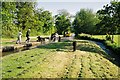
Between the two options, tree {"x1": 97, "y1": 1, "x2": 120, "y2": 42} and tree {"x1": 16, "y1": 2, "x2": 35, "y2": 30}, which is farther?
tree {"x1": 16, "y1": 2, "x2": 35, "y2": 30}

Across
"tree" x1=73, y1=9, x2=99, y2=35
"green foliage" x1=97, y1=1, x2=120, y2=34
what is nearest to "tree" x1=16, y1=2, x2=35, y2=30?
"green foliage" x1=97, y1=1, x2=120, y2=34

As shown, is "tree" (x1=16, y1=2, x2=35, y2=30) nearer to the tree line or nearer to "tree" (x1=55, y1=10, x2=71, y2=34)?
the tree line

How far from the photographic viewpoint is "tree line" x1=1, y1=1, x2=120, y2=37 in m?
37.3

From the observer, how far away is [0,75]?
13.0 m

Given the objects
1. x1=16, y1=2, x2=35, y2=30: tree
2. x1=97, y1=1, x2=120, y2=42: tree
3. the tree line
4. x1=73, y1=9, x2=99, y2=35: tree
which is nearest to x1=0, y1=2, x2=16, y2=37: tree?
the tree line

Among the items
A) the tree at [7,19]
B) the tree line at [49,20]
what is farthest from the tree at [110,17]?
the tree at [7,19]

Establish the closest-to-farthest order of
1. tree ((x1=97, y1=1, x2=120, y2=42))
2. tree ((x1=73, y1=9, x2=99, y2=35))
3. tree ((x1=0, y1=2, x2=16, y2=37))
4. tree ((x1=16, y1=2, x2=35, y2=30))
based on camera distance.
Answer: tree ((x1=97, y1=1, x2=120, y2=42))
tree ((x1=0, y1=2, x2=16, y2=37))
tree ((x1=16, y1=2, x2=35, y2=30))
tree ((x1=73, y1=9, x2=99, y2=35))

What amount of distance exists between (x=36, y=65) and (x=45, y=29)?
209 ft

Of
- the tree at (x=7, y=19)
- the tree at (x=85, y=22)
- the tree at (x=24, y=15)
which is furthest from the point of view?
the tree at (x=85, y=22)

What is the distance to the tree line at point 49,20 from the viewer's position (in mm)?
37312

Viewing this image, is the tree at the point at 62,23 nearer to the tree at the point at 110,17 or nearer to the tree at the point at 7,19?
the tree at the point at 7,19

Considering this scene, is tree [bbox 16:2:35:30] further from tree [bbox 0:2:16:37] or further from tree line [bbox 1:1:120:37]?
tree [bbox 0:2:16:37]

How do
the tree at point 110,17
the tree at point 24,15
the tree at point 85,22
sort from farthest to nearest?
the tree at point 85,22, the tree at point 24,15, the tree at point 110,17

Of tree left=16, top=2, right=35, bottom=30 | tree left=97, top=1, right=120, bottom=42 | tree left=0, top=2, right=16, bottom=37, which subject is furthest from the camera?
tree left=16, top=2, right=35, bottom=30
